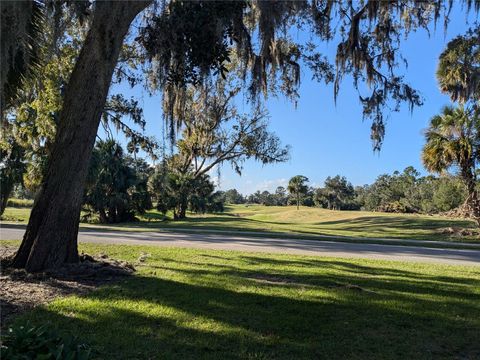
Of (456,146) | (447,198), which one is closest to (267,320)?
(456,146)

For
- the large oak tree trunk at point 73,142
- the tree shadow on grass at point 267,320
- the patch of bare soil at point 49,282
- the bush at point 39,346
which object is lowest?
the tree shadow on grass at point 267,320

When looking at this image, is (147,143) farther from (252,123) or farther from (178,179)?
(178,179)

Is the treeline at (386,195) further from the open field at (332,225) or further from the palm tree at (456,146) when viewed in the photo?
the palm tree at (456,146)

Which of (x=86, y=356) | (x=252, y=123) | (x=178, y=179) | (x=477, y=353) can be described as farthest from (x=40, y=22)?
(x=178, y=179)

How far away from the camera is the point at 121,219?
29.4 m

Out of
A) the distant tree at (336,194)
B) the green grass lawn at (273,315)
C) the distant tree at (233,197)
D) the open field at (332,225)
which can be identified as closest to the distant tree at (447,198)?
the open field at (332,225)

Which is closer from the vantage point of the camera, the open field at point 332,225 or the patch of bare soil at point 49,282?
the patch of bare soil at point 49,282

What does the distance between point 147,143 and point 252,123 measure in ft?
47.0

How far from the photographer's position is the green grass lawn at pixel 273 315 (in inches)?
158

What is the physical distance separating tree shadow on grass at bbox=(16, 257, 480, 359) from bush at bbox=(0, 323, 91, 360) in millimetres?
972

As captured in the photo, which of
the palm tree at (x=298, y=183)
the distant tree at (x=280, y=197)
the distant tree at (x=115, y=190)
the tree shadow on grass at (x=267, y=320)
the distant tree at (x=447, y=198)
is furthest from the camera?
the distant tree at (x=280, y=197)

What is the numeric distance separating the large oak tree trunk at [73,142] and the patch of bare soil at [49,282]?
276 millimetres

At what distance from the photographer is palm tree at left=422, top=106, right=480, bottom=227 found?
20234mm

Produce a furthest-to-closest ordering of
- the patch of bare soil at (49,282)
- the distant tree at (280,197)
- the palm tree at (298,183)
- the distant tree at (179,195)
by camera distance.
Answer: the distant tree at (280,197) → the palm tree at (298,183) → the distant tree at (179,195) → the patch of bare soil at (49,282)
